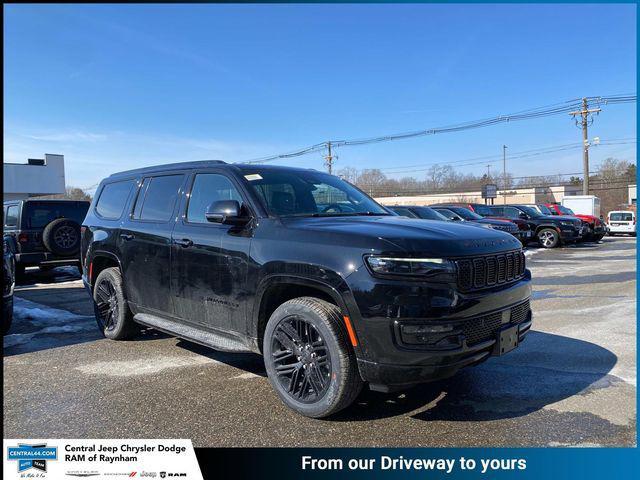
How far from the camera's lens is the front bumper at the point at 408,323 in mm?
2912

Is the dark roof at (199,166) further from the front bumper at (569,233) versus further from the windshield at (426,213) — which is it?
the front bumper at (569,233)

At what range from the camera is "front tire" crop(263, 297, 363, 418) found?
3.14m

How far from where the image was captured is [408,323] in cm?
290

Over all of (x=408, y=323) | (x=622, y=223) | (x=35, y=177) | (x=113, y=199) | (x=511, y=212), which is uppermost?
(x=35, y=177)

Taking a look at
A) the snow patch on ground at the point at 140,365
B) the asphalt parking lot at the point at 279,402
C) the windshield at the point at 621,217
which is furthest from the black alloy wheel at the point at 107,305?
the windshield at the point at 621,217

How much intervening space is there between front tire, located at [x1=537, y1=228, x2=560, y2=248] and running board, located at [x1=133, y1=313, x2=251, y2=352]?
17279 millimetres

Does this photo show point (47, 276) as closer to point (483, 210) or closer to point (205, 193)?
point (205, 193)

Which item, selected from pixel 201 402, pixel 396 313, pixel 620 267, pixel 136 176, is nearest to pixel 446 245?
pixel 396 313

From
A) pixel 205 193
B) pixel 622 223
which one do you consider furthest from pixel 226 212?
pixel 622 223

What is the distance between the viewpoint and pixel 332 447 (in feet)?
→ 9.87

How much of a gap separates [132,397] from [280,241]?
177 centimetres

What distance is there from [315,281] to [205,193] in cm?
167

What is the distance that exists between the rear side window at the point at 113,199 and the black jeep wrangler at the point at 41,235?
487 centimetres

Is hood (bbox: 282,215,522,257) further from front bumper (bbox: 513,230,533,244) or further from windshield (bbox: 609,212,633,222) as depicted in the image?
windshield (bbox: 609,212,633,222)
